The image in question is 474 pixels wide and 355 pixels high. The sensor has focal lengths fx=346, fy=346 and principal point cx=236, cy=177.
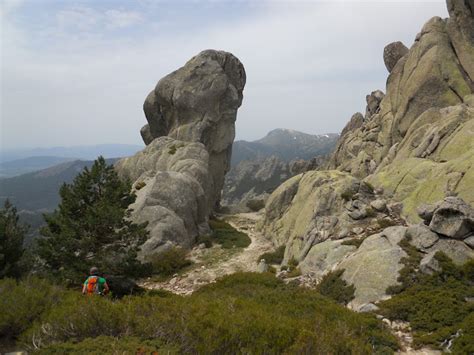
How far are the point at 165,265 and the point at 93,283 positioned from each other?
15.3 meters

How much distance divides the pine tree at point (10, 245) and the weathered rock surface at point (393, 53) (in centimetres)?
6548

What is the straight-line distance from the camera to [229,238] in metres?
41.7

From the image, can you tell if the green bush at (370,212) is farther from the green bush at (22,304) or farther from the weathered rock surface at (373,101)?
the weathered rock surface at (373,101)

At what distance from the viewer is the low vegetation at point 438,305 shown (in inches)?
497

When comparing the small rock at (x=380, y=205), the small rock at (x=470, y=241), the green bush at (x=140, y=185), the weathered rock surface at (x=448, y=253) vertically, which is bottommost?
the weathered rock surface at (x=448, y=253)

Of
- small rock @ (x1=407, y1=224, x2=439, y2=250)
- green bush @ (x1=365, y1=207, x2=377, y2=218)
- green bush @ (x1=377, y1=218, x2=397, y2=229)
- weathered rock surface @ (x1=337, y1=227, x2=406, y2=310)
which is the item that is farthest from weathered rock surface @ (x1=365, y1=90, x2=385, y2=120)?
weathered rock surface @ (x1=337, y1=227, x2=406, y2=310)

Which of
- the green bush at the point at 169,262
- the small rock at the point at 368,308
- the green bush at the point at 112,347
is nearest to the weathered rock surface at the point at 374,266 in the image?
the small rock at the point at 368,308

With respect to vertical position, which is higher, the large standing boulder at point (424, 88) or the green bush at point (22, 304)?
the large standing boulder at point (424, 88)

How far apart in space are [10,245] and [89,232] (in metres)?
4.54

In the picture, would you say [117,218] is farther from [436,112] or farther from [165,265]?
[436,112]

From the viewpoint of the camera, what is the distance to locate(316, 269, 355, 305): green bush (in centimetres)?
1798

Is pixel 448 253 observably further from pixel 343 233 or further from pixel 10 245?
pixel 10 245

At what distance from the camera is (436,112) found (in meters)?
39.4

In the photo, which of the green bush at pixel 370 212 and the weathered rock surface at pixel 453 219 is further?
the green bush at pixel 370 212
